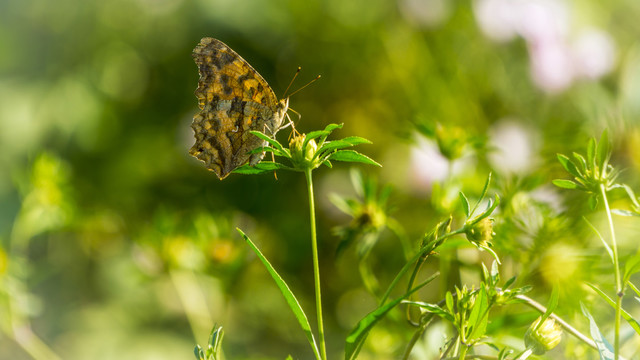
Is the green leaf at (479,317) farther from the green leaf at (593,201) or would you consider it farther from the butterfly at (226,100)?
the butterfly at (226,100)

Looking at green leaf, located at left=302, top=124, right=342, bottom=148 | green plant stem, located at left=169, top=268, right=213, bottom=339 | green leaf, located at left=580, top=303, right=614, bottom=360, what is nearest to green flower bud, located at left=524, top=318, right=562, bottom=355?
green leaf, located at left=580, top=303, right=614, bottom=360

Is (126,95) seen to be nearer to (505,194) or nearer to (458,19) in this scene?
(458,19)

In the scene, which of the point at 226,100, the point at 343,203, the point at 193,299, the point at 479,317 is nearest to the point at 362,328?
the point at 479,317

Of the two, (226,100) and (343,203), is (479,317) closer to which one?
(343,203)

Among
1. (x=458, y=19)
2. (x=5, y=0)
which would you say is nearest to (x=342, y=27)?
(x=458, y=19)

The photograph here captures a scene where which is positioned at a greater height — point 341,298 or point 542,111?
point 542,111

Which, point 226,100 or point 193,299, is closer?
point 226,100
